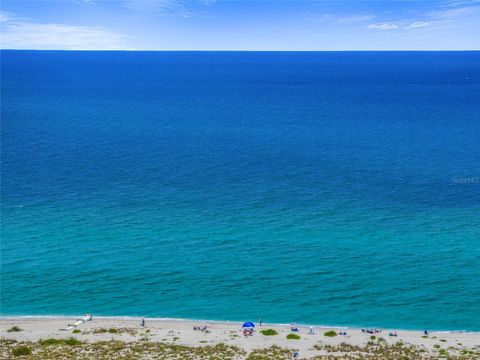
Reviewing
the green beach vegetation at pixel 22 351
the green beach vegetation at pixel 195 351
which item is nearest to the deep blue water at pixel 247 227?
the green beach vegetation at pixel 195 351

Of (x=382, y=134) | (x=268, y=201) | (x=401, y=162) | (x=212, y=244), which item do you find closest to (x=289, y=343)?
(x=212, y=244)

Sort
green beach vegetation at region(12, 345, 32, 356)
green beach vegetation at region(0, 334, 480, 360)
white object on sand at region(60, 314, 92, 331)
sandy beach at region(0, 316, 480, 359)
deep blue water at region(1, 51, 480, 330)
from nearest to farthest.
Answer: green beach vegetation at region(0, 334, 480, 360) < green beach vegetation at region(12, 345, 32, 356) < sandy beach at region(0, 316, 480, 359) < white object on sand at region(60, 314, 92, 331) < deep blue water at region(1, 51, 480, 330)

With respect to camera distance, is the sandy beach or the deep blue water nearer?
the sandy beach

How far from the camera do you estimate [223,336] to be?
5247cm

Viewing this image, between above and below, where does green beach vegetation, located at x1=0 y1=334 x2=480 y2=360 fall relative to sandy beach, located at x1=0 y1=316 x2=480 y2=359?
below

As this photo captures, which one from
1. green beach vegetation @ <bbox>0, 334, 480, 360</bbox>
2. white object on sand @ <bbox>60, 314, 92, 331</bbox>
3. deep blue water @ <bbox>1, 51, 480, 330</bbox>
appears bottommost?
green beach vegetation @ <bbox>0, 334, 480, 360</bbox>

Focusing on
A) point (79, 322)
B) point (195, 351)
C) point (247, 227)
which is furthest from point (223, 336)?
point (247, 227)

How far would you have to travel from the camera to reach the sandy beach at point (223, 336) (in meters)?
49.8

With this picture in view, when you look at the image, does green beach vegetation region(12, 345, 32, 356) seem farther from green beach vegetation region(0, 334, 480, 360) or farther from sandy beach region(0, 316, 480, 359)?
sandy beach region(0, 316, 480, 359)

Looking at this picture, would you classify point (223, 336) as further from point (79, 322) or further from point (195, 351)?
point (79, 322)

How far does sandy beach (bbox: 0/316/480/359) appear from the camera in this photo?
49.8m

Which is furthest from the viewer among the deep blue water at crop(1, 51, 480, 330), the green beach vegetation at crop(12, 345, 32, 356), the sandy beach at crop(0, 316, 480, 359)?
the deep blue water at crop(1, 51, 480, 330)

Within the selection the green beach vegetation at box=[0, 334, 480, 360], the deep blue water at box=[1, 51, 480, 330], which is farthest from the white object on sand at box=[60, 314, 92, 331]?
the green beach vegetation at box=[0, 334, 480, 360]

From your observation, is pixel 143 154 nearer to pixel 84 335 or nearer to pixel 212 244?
pixel 212 244
